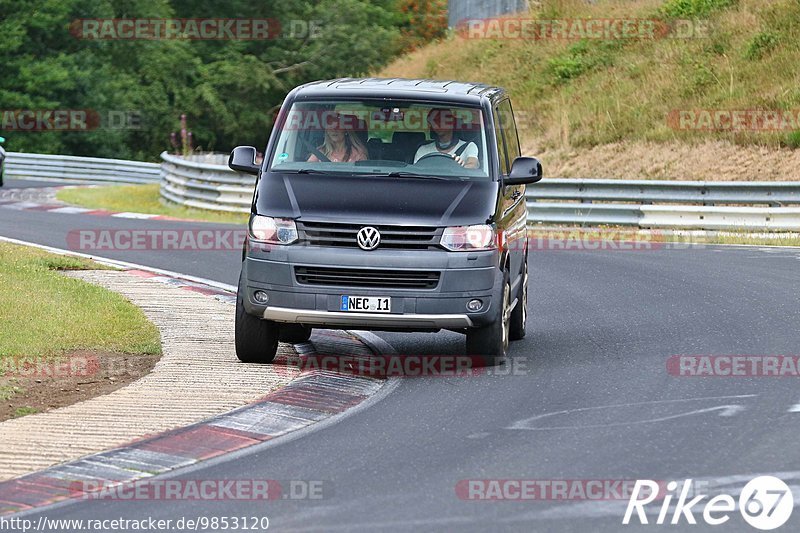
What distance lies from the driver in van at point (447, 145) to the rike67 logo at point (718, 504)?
4819 mm

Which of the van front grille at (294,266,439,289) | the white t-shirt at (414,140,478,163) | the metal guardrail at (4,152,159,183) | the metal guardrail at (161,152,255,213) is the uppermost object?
the white t-shirt at (414,140,478,163)

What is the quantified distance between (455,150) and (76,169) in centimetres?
3486

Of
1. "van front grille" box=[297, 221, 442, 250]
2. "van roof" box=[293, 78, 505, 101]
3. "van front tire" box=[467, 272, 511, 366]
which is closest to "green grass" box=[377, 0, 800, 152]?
"van roof" box=[293, 78, 505, 101]

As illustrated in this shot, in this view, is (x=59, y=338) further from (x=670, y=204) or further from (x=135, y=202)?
(x=135, y=202)

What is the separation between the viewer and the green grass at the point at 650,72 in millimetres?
32625

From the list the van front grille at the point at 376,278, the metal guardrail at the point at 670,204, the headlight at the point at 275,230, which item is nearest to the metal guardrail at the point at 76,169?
the metal guardrail at the point at 670,204

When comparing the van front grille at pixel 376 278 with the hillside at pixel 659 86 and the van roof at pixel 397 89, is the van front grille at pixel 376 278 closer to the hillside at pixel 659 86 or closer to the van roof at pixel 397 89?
the van roof at pixel 397 89

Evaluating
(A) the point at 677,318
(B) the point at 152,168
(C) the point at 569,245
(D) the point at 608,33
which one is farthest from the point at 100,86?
(A) the point at 677,318

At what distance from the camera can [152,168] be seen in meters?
43.4

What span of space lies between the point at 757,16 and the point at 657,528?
31.2m

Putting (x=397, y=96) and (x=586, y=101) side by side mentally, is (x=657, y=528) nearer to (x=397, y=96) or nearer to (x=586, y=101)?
(x=397, y=96)

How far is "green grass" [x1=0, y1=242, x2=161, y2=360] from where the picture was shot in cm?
1212

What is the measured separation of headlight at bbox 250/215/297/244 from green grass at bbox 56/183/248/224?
54.6 feet

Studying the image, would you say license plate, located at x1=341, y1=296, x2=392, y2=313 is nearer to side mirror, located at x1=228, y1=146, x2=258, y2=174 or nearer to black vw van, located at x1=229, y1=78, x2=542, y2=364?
black vw van, located at x1=229, y1=78, x2=542, y2=364
